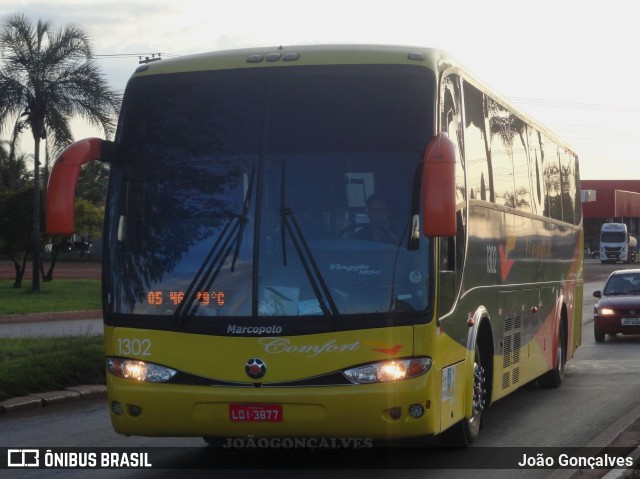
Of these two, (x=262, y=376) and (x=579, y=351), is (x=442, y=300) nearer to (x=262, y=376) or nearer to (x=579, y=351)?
(x=262, y=376)

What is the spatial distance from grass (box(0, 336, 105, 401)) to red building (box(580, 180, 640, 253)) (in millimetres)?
79160

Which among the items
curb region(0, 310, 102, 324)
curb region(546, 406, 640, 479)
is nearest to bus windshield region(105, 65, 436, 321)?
curb region(546, 406, 640, 479)

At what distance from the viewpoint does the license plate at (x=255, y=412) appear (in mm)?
8227

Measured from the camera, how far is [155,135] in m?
8.94

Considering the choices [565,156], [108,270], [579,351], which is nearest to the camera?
[108,270]

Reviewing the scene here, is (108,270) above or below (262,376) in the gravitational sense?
above

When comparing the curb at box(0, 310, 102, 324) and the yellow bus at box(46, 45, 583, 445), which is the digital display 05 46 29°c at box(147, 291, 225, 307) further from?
the curb at box(0, 310, 102, 324)

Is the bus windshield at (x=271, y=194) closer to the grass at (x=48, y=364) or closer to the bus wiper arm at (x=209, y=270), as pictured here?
the bus wiper arm at (x=209, y=270)

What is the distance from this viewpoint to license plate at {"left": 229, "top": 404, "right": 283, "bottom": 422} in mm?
8227

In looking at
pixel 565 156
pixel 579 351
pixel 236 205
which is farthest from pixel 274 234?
pixel 579 351

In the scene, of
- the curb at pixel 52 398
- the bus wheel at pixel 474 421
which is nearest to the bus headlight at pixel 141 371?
the bus wheel at pixel 474 421

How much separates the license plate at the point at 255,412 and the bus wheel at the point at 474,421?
2.20 meters

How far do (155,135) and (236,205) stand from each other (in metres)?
0.95

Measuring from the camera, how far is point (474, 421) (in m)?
10.3
